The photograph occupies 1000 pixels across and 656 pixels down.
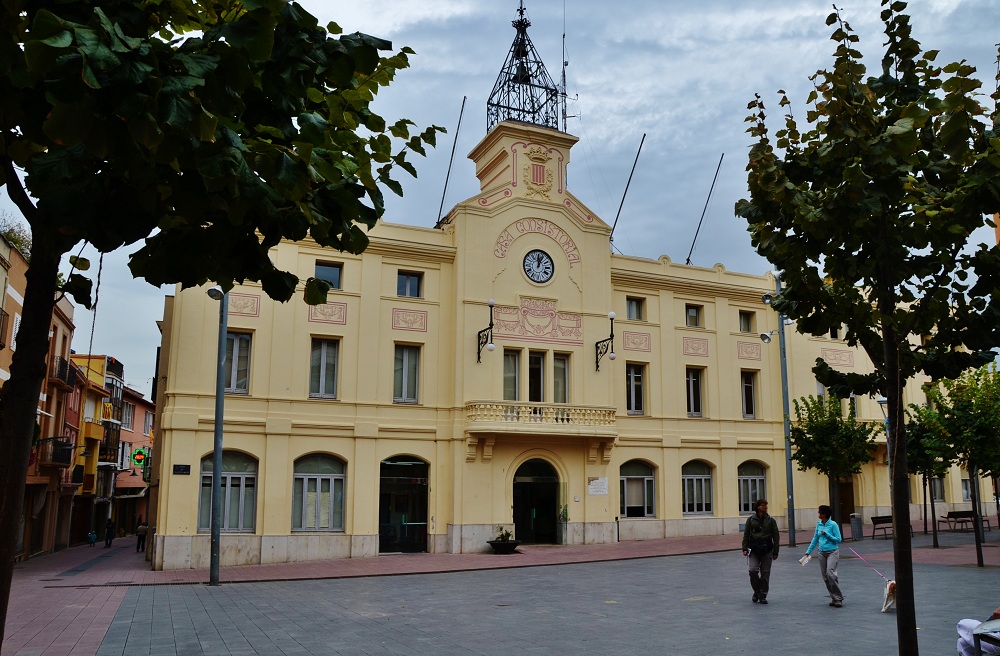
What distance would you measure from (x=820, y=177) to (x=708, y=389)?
88.3ft

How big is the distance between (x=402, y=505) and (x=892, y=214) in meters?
22.9

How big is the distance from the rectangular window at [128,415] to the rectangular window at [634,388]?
153 feet

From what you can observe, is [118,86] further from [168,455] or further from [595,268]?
[595,268]

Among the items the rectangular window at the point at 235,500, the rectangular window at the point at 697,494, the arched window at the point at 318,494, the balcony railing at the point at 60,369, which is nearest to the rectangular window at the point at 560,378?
the rectangular window at the point at 697,494

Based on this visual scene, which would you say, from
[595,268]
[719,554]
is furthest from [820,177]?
[595,268]

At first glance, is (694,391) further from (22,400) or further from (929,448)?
(22,400)

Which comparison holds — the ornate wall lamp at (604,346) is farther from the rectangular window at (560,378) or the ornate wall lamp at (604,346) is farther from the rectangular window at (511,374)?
the rectangular window at (511,374)

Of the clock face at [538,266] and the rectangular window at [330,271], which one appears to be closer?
the rectangular window at [330,271]

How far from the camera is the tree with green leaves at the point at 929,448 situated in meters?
23.0

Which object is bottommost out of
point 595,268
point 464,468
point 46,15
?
point 464,468

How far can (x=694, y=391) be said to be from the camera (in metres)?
33.2

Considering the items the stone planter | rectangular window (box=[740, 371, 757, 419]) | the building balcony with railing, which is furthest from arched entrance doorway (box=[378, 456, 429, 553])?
the building balcony with railing

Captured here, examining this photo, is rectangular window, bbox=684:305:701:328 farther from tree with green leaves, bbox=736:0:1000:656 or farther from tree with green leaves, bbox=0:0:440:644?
tree with green leaves, bbox=0:0:440:644

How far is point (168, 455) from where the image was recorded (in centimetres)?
2416
